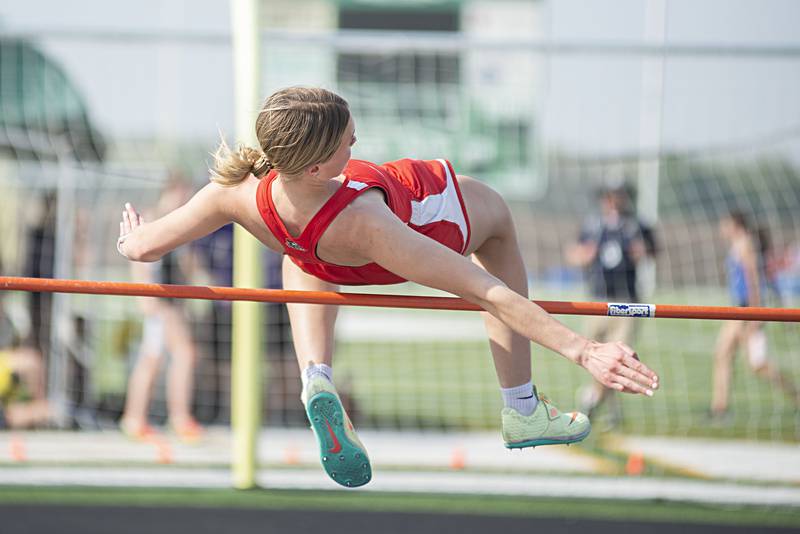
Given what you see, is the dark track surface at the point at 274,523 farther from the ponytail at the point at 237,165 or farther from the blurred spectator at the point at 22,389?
the ponytail at the point at 237,165

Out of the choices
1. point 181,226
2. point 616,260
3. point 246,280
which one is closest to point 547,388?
point 616,260

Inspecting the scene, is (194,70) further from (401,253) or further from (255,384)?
(401,253)

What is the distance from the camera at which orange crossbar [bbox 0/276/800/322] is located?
9.73 ft

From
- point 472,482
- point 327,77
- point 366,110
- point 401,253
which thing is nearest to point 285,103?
point 401,253

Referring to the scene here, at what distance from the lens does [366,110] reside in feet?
24.5

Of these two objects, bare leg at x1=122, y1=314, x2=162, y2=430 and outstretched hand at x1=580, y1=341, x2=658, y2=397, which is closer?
outstretched hand at x1=580, y1=341, x2=658, y2=397

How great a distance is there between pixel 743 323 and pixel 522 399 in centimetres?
438

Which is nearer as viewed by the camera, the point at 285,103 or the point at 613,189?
the point at 285,103

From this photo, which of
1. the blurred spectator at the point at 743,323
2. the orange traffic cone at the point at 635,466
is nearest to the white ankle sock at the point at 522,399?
the orange traffic cone at the point at 635,466

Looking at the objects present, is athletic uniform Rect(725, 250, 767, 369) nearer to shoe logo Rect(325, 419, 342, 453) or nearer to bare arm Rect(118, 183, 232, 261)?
shoe logo Rect(325, 419, 342, 453)

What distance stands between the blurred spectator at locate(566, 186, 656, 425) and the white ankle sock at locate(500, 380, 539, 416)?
11.6ft

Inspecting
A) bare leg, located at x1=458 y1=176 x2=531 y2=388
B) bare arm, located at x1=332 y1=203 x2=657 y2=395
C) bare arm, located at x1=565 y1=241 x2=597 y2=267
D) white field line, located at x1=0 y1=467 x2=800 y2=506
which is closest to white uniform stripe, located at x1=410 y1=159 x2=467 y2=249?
bare leg, located at x1=458 y1=176 x2=531 y2=388

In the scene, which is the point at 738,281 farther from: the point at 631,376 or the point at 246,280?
the point at 631,376

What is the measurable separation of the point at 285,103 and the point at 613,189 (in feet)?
14.6
